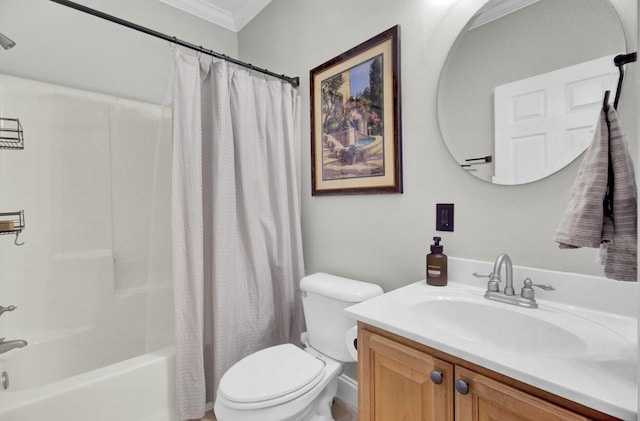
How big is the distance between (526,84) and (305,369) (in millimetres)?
1412

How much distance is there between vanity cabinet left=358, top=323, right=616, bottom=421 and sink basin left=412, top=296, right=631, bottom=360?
0.09 metres

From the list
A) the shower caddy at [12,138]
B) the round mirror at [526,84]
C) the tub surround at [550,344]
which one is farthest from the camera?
the shower caddy at [12,138]

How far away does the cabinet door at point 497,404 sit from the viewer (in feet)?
2.10

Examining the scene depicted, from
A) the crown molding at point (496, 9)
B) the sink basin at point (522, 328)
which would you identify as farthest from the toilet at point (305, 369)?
the crown molding at point (496, 9)

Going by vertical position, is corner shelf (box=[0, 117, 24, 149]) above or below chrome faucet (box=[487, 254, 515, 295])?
above

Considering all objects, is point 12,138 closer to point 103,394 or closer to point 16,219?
point 16,219

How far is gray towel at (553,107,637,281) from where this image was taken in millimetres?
693

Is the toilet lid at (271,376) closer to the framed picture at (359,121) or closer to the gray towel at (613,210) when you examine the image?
the framed picture at (359,121)

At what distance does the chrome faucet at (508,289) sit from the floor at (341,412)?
3.55ft

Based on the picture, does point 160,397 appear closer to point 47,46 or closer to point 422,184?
point 422,184

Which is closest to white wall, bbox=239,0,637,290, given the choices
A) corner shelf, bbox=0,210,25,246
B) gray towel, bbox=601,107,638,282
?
gray towel, bbox=601,107,638,282

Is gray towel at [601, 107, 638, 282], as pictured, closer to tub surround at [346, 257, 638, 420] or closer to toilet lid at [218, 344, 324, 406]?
tub surround at [346, 257, 638, 420]

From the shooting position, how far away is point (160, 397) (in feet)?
4.97

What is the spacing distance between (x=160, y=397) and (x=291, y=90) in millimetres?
1843
